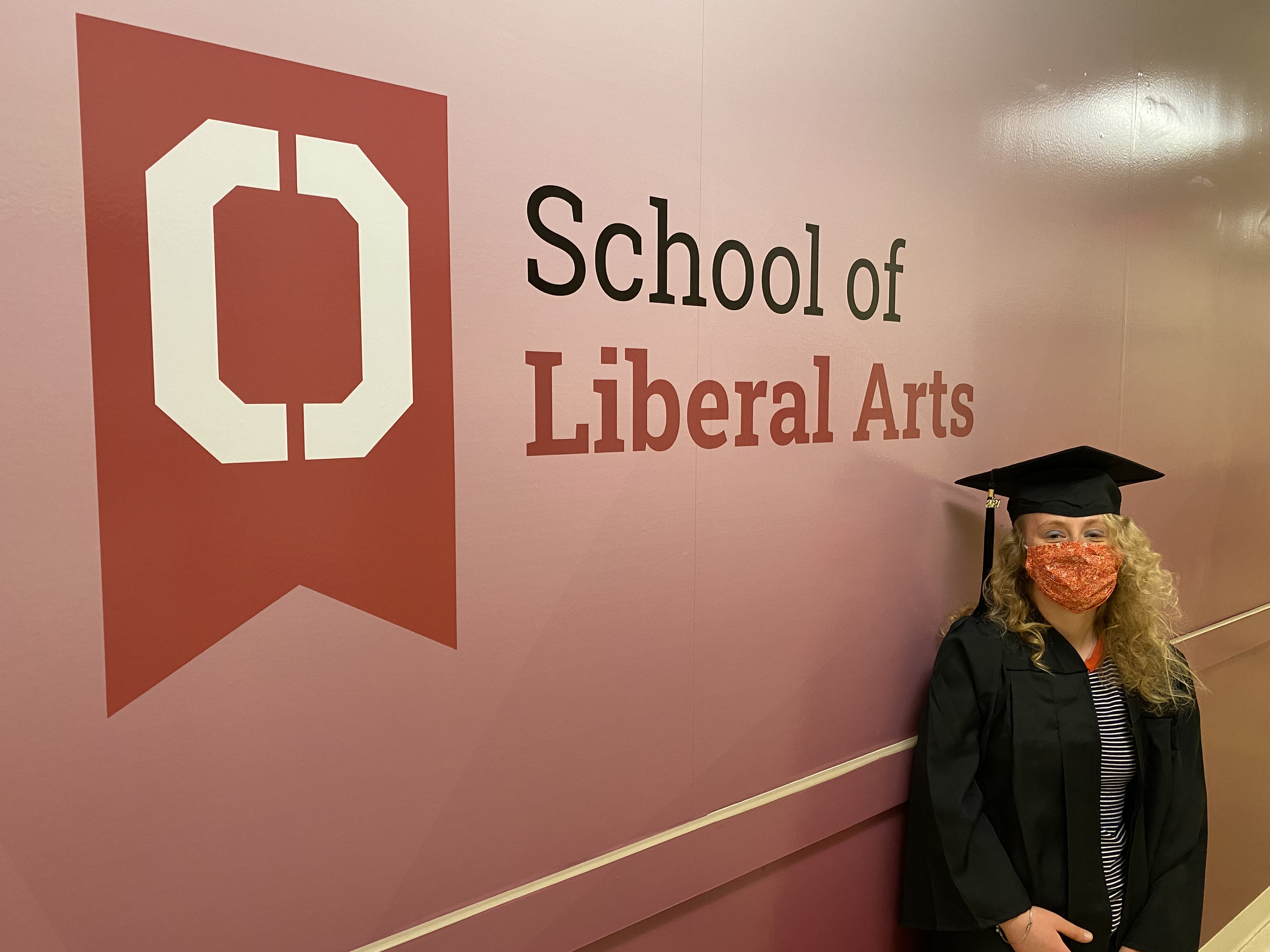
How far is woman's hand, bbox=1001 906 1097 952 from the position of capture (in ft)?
5.34

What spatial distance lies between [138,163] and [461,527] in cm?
55

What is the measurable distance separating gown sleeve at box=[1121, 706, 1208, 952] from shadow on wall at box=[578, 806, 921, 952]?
495mm

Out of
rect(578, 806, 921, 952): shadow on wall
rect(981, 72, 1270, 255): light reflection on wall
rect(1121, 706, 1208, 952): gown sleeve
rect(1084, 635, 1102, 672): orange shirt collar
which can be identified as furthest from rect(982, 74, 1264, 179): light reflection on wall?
rect(578, 806, 921, 952): shadow on wall

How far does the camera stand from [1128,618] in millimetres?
1782

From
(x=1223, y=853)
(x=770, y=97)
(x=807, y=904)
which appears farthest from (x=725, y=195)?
(x=1223, y=853)

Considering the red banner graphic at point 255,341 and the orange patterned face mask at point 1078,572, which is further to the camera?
the orange patterned face mask at point 1078,572

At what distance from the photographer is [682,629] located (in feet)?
4.55

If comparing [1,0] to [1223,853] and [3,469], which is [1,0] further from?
[1223,853]

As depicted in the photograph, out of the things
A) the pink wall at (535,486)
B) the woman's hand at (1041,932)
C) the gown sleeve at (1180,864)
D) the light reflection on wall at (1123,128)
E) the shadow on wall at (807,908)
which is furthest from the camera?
the light reflection on wall at (1123,128)

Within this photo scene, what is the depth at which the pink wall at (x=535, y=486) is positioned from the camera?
0.85m

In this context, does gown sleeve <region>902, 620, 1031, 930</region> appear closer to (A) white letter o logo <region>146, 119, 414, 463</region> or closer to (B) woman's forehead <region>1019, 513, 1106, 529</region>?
(B) woman's forehead <region>1019, 513, 1106, 529</region>

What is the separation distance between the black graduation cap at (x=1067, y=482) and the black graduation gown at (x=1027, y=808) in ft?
0.91

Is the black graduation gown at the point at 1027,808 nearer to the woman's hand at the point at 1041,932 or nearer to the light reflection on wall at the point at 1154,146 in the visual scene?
the woman's hand at the point at 1041,932

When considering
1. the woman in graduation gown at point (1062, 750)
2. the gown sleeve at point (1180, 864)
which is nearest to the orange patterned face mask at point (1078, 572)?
the woman in graduation gown at point (1062, 750)
